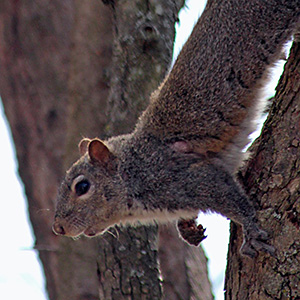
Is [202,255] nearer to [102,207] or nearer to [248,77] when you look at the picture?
[102,207]

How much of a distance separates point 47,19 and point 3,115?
122 cm

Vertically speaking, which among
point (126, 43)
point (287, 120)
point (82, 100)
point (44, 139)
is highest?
point (44, 139)

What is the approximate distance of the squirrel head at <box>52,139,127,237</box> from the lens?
12.1 ft

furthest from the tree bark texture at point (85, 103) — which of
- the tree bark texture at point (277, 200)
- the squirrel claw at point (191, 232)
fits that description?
the tree bark texture at point (277, 200)

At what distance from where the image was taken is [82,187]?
378cm

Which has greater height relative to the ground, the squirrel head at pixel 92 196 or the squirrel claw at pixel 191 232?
the squirrel head at pixel 92 196

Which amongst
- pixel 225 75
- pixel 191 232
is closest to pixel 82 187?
pixel 191 232

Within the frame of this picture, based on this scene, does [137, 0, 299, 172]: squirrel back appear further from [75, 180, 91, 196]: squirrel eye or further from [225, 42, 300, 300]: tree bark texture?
[75, 180, 91, 196]: squirrel eye

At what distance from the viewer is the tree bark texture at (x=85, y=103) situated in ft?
12.8

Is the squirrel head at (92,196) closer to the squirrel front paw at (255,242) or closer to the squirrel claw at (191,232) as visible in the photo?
the squirrel claw at (191,232)

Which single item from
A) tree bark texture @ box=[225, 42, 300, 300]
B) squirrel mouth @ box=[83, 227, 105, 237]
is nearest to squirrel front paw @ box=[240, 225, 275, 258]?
tree bark texture @ box=[225, 42, 300, 300]

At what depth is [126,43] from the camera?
4141mm

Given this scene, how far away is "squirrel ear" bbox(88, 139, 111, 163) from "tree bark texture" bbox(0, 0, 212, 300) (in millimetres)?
386

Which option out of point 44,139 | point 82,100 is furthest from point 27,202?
point 82,100
